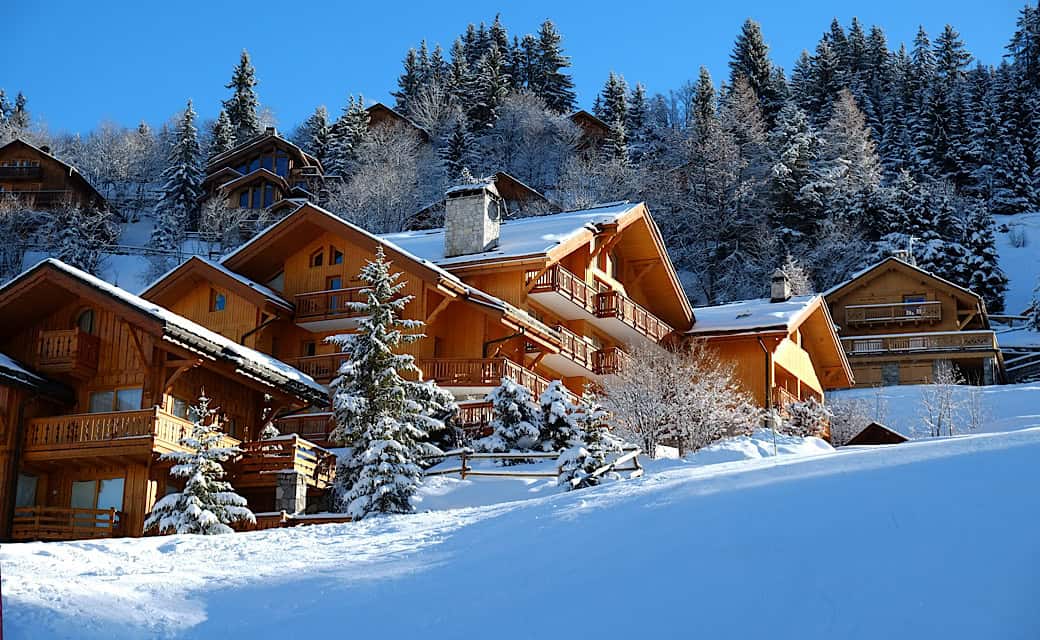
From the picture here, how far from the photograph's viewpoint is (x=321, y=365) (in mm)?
33656

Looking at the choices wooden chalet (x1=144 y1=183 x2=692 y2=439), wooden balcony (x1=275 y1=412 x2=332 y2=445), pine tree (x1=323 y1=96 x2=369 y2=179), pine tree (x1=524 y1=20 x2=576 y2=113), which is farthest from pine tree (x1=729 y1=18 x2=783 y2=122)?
wooden balcony (x1=275 y1=412 x2=332 y2=445)

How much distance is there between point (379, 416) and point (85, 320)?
9.45 meters

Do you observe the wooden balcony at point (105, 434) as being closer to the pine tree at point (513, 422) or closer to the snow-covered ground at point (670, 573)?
the pine tree at point (513, 422)

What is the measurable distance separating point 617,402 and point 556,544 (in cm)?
1818

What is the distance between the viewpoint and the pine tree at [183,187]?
2990 inches

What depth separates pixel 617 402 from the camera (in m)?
31.5

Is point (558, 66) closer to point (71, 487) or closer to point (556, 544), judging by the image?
point (71, 487)

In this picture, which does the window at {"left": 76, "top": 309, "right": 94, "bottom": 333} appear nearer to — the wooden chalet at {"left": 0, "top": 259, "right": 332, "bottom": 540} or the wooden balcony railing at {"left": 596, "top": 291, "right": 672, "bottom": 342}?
the wooden chalet at {"left": 0, "top": 259, "right": 332, "bottom": 540}

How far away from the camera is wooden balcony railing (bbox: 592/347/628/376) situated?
37.4 metres

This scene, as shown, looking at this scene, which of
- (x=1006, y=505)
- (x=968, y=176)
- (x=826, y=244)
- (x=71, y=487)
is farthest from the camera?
(x=968, y=176)

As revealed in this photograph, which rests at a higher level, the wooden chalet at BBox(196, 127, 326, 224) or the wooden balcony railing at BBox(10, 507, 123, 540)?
the wooden chalet at BBox(196, 127, 326, 224)

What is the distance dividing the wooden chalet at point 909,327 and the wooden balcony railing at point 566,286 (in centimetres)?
2071

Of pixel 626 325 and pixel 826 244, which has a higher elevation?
pixel 826 244

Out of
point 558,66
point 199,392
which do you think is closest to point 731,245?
point 558,66
